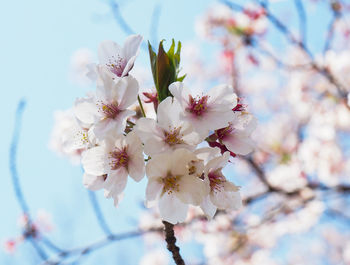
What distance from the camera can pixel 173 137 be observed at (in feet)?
3.48

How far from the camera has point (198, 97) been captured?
117 centimetres

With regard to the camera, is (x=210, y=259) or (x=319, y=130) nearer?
(x=319, y=130)

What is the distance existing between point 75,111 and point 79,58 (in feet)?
19.5

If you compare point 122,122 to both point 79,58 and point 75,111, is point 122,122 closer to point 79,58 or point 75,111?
point 75,111

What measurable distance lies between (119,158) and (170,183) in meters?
0.18

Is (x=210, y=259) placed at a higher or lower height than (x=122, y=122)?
lower

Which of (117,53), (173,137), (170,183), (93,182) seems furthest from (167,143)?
(117,53)

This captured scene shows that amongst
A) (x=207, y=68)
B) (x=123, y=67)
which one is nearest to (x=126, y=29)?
(x=123, y=67)

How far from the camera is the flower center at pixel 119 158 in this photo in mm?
1092

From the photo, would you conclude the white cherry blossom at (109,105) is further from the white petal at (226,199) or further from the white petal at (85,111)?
the white petal at (226,199)

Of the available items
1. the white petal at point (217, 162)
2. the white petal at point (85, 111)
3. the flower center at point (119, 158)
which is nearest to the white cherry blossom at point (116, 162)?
the flower center at point (119, 158)

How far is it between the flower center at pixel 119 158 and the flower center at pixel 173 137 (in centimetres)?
14

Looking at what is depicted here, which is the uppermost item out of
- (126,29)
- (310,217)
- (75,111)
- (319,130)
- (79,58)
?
(79,58)

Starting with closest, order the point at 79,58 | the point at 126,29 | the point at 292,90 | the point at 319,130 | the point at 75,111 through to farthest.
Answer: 1. the point at 75,111
2. the point at 126,29
3. the point at 319,130
4. the point at 292,90
5. the point at 79,58
